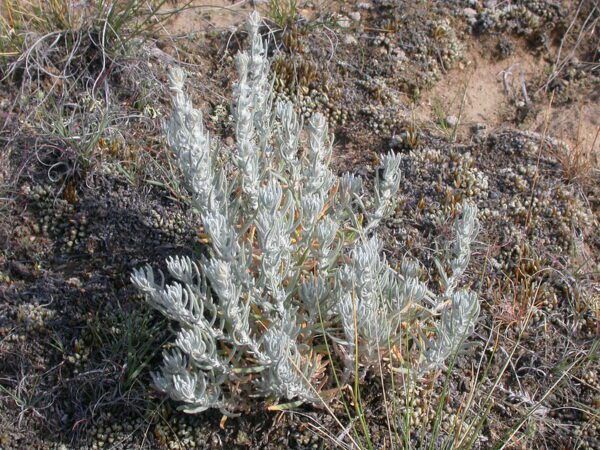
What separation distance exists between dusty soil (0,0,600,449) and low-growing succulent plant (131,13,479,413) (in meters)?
0.29

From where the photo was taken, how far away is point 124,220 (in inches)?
147

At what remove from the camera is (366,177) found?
4055 millimetres

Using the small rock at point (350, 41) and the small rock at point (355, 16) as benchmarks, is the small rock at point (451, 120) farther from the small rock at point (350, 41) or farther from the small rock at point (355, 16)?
the small rock at point (355, 16)

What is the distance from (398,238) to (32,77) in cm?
235

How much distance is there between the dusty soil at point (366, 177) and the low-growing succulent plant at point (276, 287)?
0.29 meters

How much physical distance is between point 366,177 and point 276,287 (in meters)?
1.41

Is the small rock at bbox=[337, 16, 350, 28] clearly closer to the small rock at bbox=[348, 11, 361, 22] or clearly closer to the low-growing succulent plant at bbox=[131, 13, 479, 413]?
the small rock at bbox=[348, 11, 361, 22]

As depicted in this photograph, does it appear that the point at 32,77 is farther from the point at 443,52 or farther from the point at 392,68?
the point at 443,52

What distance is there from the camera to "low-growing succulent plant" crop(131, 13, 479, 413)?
2705 millimetres

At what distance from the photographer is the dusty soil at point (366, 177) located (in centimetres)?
324

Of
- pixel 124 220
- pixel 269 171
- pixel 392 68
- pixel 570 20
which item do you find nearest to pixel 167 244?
pixel 124 220

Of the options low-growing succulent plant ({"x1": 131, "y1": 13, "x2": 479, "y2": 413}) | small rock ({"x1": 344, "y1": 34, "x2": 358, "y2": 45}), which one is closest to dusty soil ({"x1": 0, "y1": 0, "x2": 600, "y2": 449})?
small rock ({"x1": 344, "y1": 34, "x2": 358, "y2": 45})

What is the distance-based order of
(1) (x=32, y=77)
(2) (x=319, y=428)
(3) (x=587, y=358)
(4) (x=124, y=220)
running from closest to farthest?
(2) (x=319, y=428), (3) (x=587, y=358), (4) (x=124, y=220), (1) (x=32, y=77)

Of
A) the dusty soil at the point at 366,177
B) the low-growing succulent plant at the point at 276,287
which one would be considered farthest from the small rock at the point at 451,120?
the low-growing succulent plant at the point at 276,287
